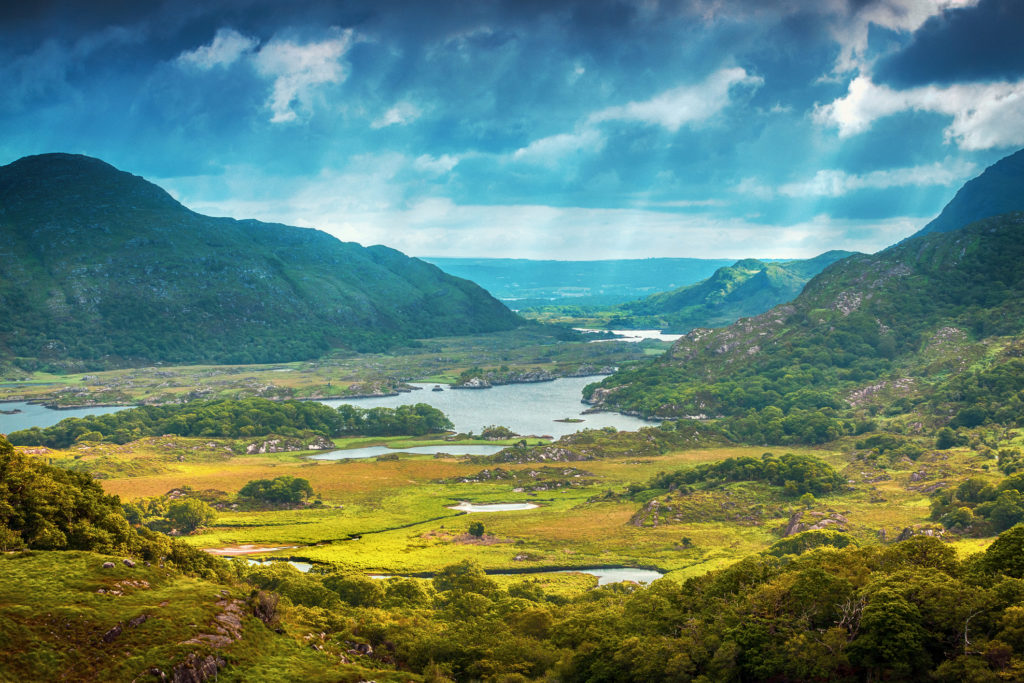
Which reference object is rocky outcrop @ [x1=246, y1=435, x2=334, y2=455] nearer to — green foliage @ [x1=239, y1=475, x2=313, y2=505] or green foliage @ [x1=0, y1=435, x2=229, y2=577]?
green foliage @ [x1=239, y1=475, x2=313, y2=505]

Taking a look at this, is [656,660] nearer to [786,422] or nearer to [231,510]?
[231,510]

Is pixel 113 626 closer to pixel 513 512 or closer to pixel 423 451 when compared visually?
pixel 513 512

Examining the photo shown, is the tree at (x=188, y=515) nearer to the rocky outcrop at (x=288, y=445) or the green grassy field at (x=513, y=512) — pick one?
the green grassy field at (x=513, y=512)

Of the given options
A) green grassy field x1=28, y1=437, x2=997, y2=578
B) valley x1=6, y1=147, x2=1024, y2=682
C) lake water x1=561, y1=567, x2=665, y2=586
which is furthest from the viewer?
green grassy field x1=28, y1=437, x2=997, y2=578

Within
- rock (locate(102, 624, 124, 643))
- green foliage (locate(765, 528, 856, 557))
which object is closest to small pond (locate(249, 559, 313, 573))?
rock (locate(102, 624, 124, 643))

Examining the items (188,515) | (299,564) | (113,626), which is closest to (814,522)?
(299,564)

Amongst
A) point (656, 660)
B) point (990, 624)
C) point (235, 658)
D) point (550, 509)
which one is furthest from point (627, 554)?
point (235, 658)

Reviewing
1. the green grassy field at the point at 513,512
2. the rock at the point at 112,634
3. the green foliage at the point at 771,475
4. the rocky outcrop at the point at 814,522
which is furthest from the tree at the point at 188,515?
the rocky outcrop at the point at 814,522
